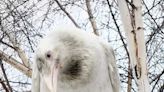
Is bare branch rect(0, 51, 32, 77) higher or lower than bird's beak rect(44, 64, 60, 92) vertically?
higher

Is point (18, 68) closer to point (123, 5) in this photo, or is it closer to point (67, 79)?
point (123, 5)

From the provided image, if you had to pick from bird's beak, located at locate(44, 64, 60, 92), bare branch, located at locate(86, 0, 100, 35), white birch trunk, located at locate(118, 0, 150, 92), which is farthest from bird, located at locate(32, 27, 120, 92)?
bare branch, located at locate(86, 0, 100, 35)

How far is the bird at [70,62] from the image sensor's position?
8.29 ft

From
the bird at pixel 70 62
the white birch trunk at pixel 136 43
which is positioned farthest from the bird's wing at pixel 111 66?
the white birch trunk at pixel 136 43

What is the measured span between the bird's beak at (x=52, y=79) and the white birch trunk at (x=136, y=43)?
1.32 meters

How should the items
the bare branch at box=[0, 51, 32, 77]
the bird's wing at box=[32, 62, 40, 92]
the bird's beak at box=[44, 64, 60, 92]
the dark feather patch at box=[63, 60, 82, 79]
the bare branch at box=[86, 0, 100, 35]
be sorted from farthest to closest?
the bare branch at box=[86, 0, 100, 35], the bare branch at box=[0, 51, 32, 77], the bird's wing at box=[32, 62, 40, 92], the dark feather patch at box=[63, 60, 82, 79], the bird's beak at box=[44, 64, 60, 92]

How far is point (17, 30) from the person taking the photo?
224 inches

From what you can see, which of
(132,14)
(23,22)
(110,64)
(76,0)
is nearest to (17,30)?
(23,22)

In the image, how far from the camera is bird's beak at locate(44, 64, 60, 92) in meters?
2.46

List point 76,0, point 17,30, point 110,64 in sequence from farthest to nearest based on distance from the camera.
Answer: point 76,0 → point 17,30 → point 110,64

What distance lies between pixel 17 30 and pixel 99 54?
306 cm

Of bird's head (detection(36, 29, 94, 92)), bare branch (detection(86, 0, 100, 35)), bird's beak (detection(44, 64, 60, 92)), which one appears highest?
bare branch (detection(86, 0, 100, 35))

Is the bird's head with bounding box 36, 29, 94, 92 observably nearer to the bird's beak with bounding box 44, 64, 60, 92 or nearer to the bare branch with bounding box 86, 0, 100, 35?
the bird's beak with bounding box 44, 64, 60, 92

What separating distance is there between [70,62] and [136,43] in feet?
4.44
